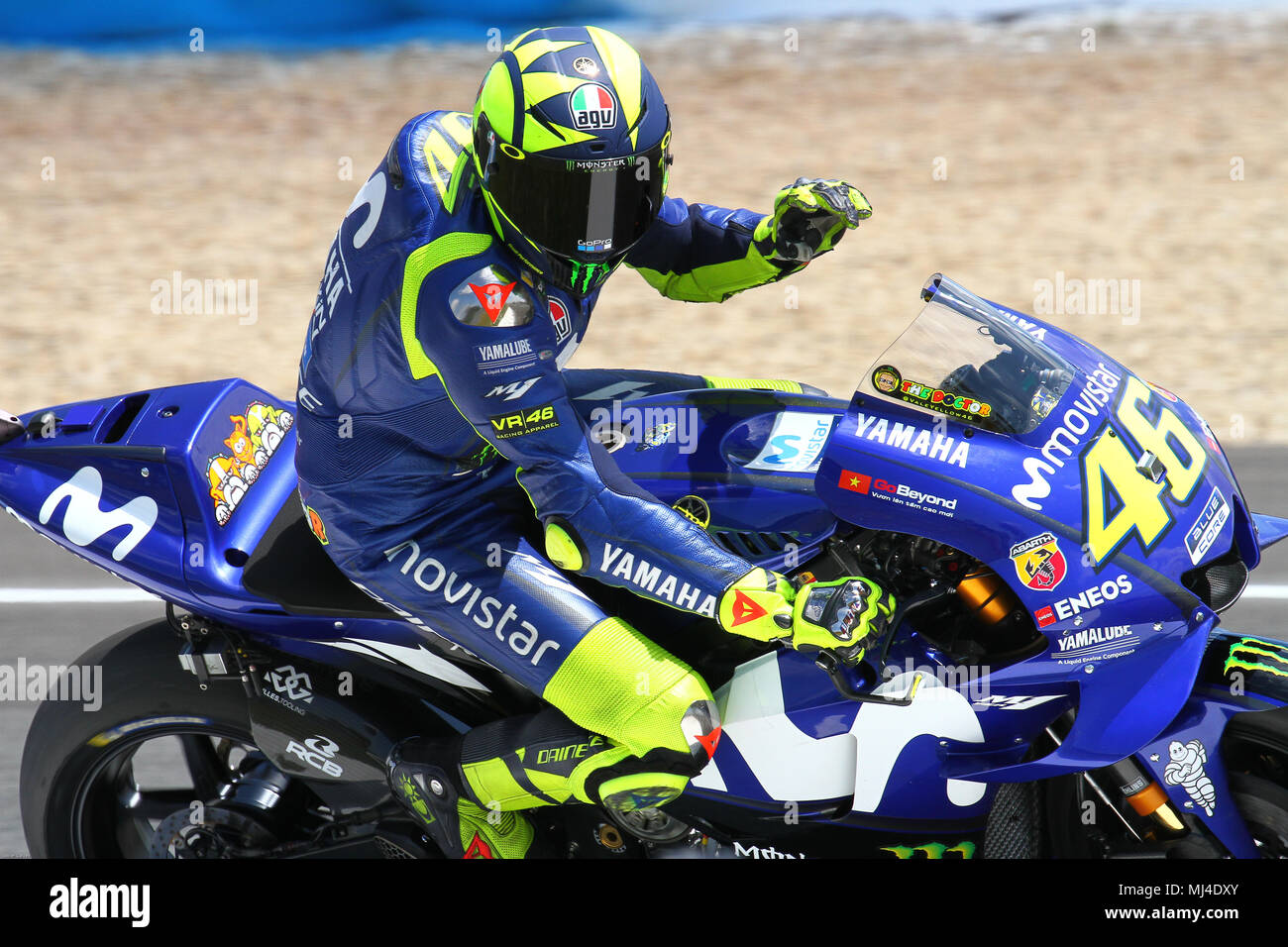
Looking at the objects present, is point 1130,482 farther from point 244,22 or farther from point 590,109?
point 244,22

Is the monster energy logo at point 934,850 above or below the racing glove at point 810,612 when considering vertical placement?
below

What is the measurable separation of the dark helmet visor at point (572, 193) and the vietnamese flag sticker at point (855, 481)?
67 centimetres

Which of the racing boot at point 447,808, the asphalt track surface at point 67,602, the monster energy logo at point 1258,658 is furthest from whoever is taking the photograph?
the asphalt track surface at point 67,602

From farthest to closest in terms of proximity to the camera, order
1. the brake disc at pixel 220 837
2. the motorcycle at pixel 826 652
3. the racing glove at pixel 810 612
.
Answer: the brake disc at pixel 220 837, the motorcycle at pixel 826 652, the racing glove at pixel 810 612

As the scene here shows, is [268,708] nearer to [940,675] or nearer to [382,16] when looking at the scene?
[940,675]

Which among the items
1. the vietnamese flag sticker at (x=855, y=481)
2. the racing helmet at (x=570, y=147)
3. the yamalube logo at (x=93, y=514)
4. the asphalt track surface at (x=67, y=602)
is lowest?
the asphalt track surface at (x=67, y=602)

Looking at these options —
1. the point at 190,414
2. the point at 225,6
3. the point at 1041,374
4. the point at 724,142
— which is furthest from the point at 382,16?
the point at 1041,374

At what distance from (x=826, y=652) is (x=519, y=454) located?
74 cm

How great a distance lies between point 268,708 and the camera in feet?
11.4

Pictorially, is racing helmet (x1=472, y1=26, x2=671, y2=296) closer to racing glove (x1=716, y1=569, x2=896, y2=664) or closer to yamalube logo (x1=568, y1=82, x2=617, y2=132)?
yamalube logo (x1=568, y1=82, x2=617, y2=132)

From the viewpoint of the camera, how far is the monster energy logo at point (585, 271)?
3.05 m

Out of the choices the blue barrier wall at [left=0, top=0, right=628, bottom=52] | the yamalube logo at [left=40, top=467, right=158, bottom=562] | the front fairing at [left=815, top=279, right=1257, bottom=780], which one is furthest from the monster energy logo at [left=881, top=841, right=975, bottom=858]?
the blue barrier wall at [left=0, top=0, right=628, bottom=52]

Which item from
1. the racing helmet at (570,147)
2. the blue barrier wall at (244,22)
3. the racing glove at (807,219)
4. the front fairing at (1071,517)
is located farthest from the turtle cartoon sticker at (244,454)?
the blue barrier wall at (244,22)

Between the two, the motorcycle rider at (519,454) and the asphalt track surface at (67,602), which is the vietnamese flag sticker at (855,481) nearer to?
the motorcycle rider at (519,454)
